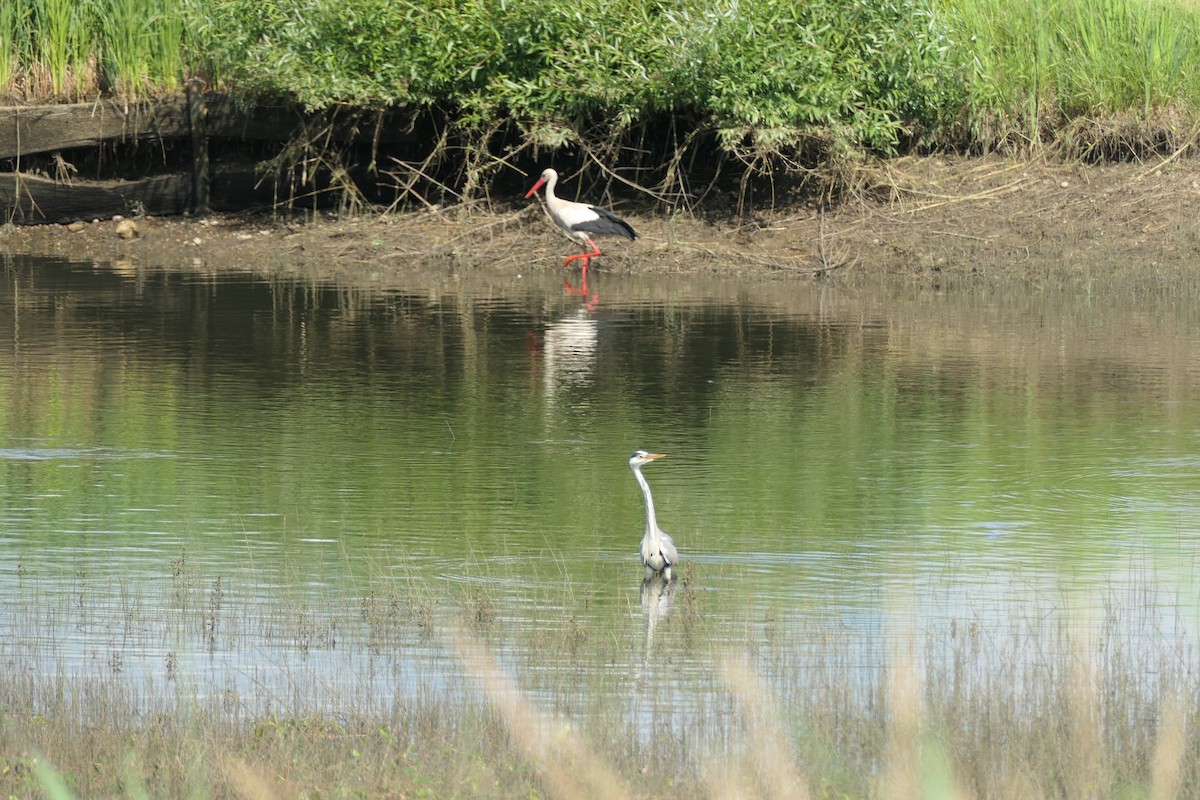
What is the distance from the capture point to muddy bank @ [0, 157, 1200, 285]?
818 inches

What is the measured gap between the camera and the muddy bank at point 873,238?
2077 centimetres

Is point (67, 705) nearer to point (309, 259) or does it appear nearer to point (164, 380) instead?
point (164, 380)

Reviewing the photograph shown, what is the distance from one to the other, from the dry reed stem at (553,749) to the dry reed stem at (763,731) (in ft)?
1.30

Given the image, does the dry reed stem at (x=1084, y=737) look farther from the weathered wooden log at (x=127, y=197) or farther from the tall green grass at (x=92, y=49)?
the tall green grass at (x=92, y=49)

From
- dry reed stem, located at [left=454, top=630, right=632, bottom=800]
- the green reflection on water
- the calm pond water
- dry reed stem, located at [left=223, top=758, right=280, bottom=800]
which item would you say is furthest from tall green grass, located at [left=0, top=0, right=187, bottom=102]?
dry reed stem, located at [left=223, top=758, right=280, bottom=800]

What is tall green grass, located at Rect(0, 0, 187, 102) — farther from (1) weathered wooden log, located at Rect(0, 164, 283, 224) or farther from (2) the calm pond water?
(2) the calm pond water

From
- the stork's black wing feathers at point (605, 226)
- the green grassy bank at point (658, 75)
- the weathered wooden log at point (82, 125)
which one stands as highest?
the green grassy bank at point (658, 75)

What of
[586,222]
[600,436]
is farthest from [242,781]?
[586,222]

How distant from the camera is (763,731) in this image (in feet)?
19.8

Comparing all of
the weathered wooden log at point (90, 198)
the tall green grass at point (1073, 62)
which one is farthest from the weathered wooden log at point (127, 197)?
the tall green grass at point (1073, 62)

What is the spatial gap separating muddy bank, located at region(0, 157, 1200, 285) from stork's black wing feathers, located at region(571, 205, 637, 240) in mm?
891

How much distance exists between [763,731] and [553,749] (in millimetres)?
705

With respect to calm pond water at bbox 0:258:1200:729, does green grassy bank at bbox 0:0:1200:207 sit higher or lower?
higher

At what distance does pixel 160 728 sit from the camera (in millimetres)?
6195
